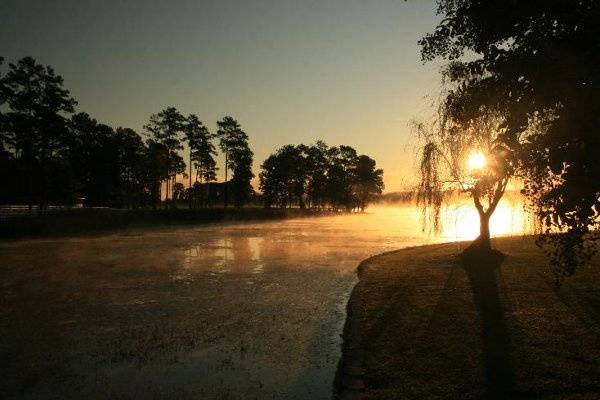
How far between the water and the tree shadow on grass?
2.82 m

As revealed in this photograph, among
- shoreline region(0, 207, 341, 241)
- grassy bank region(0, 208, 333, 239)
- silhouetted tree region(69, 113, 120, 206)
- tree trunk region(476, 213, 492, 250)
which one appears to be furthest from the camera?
silhouetted tree region(69, 113, 120, 206)

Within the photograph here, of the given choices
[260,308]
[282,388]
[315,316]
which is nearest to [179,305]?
[260,308]

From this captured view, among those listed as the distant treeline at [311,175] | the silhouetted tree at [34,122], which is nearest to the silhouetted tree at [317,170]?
the distant treeline at [311,175]

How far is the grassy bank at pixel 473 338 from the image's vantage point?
7359 millimetres

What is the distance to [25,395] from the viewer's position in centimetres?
802

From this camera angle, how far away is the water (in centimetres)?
854

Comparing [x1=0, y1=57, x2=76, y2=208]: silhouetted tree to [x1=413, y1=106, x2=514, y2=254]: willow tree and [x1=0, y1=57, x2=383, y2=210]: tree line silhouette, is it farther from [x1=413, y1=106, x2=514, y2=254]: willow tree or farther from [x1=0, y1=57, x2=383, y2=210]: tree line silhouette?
[x1=413, y1=106, x2=514, y2=254]: willow tree

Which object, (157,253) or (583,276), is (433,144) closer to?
(583,276)

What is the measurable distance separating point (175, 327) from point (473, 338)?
7560 millimetres

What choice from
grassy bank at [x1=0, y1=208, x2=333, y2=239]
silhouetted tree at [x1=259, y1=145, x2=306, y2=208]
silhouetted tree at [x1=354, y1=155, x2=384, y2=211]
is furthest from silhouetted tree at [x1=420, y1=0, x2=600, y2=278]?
silhouetted tree at [x1=354, y1=155, x2=384, y2=211]

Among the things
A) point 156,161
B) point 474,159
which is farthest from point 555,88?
point 156,161

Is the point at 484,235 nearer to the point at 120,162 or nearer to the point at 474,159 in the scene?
the point at 474,159

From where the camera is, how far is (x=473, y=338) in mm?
9641

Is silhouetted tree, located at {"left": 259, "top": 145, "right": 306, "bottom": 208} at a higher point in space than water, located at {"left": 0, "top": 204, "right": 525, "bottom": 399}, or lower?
higher
